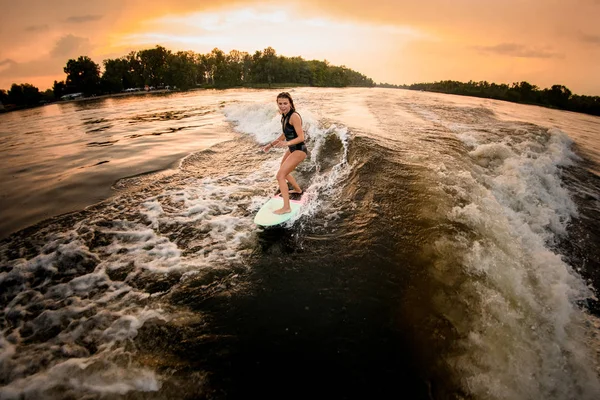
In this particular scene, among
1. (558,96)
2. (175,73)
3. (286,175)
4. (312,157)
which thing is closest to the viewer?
(286,175)

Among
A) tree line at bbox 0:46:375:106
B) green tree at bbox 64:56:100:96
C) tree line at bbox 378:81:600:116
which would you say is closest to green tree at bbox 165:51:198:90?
tree line at bbox 0:46:375:106

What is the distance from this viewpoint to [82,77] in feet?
333

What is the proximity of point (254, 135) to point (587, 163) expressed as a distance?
637 inches

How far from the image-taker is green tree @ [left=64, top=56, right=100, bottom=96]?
101 meters

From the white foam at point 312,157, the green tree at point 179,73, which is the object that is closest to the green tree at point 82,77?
the green tree at point 179,73

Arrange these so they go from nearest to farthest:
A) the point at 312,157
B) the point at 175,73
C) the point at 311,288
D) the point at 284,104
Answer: the point at 311,288 → the point at 284,104 → the point at 312,157 → the point at 175,73

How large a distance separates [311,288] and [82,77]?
13739 centimetres

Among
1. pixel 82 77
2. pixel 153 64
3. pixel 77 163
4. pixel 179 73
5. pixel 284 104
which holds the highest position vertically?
pixel 153 64

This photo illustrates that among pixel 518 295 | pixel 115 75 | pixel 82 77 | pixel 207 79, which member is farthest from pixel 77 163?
pixel 207 79

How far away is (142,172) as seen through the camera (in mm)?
9492

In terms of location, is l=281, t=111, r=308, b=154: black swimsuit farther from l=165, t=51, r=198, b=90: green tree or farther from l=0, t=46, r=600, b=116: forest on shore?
l=165, t=51, r=198, b=90: green tree

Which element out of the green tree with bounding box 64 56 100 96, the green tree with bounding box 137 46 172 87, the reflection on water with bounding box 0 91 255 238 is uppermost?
the green tree with bounding box 137 46 172 87

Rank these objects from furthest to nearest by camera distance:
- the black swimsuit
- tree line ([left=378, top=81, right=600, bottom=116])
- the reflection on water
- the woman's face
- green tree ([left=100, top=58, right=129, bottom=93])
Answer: green tree ([left=100, top=58, right=129, bottom=93])
tree line ([left=378, top=81, right=600, bottom=116])
the reflection on water
the black swimsuit
the woman's face

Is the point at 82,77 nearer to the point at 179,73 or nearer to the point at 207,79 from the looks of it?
A: the point at 179,73
